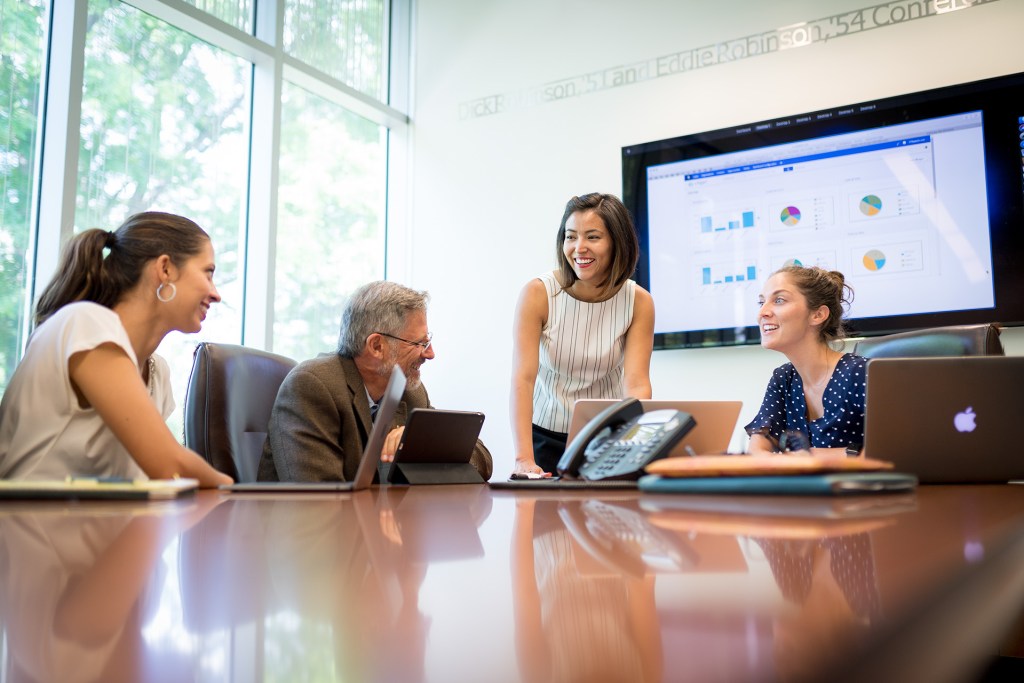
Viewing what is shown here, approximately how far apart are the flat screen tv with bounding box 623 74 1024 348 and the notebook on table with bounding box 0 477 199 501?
2.97 meters

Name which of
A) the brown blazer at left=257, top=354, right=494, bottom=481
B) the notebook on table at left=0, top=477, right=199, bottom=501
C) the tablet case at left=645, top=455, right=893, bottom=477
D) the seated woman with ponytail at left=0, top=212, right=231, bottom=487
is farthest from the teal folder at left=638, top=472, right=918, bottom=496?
the brown blazer at left=257, top=354, right=494, bottom=481

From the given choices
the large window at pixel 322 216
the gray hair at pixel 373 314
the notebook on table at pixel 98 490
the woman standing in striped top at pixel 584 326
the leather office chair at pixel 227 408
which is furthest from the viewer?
the large window at pixel 322 216

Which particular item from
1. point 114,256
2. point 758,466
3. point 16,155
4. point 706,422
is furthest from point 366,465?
point 16,155

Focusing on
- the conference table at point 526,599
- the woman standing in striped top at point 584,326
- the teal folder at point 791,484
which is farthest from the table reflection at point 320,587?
Answer: the woman standing in striped top at point 584,326

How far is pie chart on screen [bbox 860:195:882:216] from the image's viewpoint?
3.44 m

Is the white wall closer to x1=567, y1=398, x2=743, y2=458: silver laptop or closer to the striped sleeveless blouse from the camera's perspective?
the striped sleeveless blouse

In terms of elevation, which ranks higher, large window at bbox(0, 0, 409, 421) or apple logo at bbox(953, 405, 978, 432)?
large window at bbox(0, 0, 409, 421)

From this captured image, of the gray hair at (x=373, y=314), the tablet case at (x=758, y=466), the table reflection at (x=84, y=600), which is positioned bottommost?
the table reflection at (x=84, y=600)

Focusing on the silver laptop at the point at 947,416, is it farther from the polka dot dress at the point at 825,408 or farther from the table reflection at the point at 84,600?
the table reflection at the point at 84,600

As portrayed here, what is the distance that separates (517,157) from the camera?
4.45 meters

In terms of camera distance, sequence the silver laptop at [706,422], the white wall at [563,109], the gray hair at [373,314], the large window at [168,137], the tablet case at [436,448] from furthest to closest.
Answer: the white wall at [563,109], the large window at [168,137], the gray hair at [373,314], the tablet case at [436,448], the silver laptop at [706,422]

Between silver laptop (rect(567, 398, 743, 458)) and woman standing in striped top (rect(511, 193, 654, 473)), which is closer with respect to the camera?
silver laptop (rect(567, 398, 743, 458))

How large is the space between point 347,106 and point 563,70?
1195mm

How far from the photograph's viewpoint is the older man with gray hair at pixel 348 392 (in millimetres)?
1885
